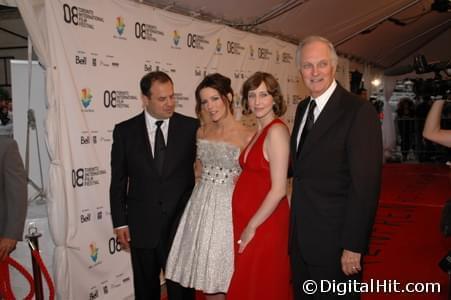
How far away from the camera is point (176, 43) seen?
4.46 meters

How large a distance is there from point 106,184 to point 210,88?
Answer: 1.49 m

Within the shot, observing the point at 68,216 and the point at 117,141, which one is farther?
the point at 68,216

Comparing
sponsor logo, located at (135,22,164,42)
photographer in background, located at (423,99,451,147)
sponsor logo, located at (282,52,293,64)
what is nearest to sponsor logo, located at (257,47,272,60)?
sponsor logo, located at (282,52,293,64)

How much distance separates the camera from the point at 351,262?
1.85 metres

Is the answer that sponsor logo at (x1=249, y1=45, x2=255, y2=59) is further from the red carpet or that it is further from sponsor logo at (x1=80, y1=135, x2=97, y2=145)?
sponsor logo at (x1=80, y1=135, x2=97, y2=145)

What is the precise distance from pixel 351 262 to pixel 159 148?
4.11ft

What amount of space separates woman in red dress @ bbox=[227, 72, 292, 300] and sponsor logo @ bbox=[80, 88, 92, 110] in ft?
4.89

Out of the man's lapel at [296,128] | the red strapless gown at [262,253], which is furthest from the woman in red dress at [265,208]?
the man's lapel at [296,128]

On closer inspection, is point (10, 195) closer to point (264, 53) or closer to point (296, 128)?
point (296, 128)

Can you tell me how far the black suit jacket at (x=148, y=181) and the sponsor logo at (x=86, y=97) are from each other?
835 mm

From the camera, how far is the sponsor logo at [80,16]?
321 cm

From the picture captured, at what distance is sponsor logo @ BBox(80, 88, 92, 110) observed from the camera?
11.0 feet

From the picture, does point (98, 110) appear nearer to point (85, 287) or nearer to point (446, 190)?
point (85, 287)

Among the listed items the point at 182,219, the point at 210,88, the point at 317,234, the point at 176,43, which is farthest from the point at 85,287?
the point at 176,43
